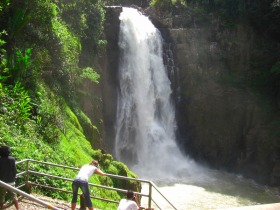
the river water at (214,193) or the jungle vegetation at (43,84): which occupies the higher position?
the jungle vegetation at (43,84)

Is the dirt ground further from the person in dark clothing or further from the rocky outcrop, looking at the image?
the rocky outcrop

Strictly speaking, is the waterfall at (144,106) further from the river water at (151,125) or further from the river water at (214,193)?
the river water at (214,193)

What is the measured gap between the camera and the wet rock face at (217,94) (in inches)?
1048

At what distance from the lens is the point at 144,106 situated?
86.6ft

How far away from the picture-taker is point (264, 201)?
2070cm

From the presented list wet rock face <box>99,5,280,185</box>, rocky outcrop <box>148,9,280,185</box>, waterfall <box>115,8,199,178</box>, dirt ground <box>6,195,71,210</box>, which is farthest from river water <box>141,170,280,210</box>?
dirt ground <box>6,195,71,210</box>

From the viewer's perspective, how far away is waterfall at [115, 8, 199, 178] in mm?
25094

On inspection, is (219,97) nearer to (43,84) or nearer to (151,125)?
(151,125)

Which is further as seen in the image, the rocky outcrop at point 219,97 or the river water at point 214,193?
the rocky outcrop at point 219,97

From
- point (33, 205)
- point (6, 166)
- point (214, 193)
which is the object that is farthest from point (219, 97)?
point (6, 166)

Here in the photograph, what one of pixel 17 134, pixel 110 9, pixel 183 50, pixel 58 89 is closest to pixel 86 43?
pixel 110 9

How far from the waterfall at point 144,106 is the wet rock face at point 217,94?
0.89m

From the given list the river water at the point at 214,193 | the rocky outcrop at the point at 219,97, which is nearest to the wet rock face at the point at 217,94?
the rocky outcrop at the point at 219,97

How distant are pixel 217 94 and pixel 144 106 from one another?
611 centimetres
